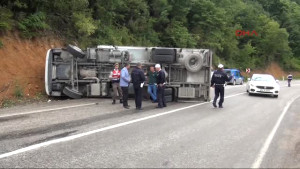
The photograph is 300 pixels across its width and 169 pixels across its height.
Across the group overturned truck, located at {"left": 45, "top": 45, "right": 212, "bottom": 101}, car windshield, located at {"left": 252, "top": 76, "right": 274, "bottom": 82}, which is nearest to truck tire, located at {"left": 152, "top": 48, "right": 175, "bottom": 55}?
overturned truck, located at {"left": 45, "top": 45, "right": 212, "bottom": 101}

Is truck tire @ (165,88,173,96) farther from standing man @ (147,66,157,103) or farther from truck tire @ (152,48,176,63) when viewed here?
truck tire @ (152,48,176,63)

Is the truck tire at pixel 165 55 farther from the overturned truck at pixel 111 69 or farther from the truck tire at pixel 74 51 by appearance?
the truck tire at pixel 74 51

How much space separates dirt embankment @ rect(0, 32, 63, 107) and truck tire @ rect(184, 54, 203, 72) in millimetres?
6593

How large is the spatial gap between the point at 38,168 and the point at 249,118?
25.0 feet

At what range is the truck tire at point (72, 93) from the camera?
14.4 metres

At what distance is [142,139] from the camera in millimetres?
7145

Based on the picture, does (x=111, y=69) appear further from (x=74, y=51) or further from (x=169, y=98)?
(x=169, y=98)

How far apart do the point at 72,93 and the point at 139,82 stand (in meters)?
3.98

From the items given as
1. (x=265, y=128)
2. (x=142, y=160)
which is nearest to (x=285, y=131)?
(x=265, y=128)

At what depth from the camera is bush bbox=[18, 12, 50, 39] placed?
53.9 ft

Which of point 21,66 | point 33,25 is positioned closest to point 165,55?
point 21,66

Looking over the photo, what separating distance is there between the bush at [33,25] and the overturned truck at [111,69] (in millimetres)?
2917

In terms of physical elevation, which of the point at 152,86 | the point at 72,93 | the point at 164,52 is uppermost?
the point at 164,52

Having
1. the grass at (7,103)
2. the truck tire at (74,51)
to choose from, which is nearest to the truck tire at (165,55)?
the truck tire at (74,51)
